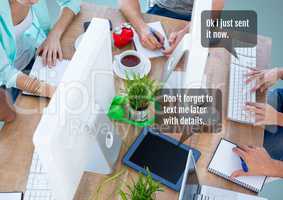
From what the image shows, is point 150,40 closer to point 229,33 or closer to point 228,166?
point 229,33

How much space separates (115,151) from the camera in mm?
1077

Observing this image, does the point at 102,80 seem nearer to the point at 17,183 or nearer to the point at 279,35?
the point at 17,183

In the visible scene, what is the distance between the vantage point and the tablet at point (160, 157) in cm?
105

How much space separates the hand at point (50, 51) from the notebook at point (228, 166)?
2.24 ft

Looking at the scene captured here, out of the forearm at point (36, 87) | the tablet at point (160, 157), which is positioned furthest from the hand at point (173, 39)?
the forearm at point (36, 87)

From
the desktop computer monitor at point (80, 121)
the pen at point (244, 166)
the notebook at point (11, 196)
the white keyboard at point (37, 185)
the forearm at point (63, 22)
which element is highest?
the forearm at point (63, 22)

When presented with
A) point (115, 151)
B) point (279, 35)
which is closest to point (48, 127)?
point (115, 151)

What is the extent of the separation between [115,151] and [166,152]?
0.52 feet

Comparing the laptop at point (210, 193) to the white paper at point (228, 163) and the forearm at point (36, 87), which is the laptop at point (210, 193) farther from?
the forearm at point (36, 87)

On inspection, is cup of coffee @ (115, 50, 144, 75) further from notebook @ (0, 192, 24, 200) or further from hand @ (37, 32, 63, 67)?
notebook @ (0, 192, 24, 200)

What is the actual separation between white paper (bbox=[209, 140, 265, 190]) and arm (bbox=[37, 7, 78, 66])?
68 centimetres

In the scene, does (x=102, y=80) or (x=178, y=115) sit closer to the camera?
(x=102, y=80)

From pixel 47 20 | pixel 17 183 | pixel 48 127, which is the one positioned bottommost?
pixel 17 183

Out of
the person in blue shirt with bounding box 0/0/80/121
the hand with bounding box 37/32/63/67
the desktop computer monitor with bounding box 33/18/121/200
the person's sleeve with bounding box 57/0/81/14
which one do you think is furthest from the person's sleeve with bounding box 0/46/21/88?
the desktop computer monitor with bounding box 33/18/121/200
